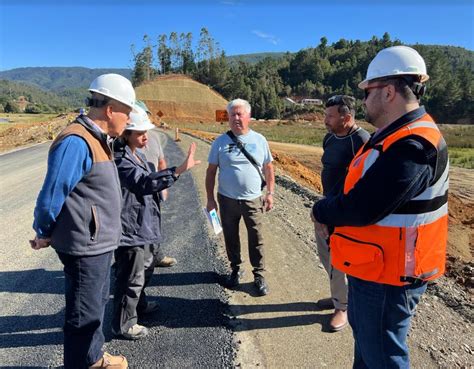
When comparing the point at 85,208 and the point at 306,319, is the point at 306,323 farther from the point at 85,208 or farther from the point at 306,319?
the point at 85,208

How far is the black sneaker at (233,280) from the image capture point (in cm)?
438

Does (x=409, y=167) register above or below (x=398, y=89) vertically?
below

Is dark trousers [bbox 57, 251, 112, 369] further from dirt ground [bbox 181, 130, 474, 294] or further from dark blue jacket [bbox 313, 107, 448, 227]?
dirt ground [bbox 181, 130, 474, 294]

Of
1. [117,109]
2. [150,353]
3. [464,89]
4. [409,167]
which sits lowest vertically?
[150,353]

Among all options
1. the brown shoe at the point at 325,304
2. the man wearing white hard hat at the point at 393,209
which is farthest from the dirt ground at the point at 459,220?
the man wearing white hard hat at the point at 393,209

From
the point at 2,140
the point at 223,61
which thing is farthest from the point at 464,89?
the point at 2,140

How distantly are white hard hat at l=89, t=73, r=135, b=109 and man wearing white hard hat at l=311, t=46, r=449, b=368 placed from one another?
156 centimetres

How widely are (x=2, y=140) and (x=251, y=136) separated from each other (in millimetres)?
23236

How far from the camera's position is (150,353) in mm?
3156

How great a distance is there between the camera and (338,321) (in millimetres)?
3588

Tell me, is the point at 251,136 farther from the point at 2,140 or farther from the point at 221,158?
the point at 2,140

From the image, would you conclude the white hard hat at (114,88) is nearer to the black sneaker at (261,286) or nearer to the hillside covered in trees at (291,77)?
the black sneaker at (261,286)

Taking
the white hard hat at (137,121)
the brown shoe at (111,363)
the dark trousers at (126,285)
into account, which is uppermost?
the white hard hat at (137,121)

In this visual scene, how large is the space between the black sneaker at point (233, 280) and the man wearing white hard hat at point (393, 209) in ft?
7.61
